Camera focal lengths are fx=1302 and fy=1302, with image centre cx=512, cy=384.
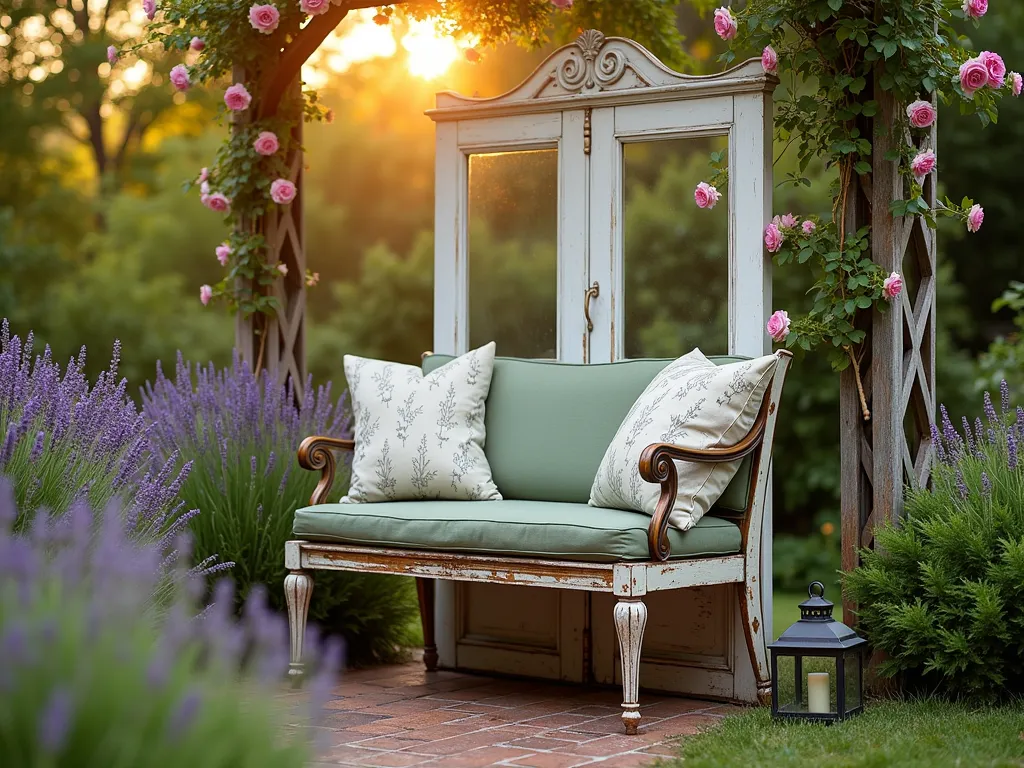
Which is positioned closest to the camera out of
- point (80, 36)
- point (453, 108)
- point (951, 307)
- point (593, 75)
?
point (593, 75)

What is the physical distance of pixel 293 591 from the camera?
426 cm

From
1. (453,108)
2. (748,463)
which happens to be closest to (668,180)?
(453,108)

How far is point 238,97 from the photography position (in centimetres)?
516

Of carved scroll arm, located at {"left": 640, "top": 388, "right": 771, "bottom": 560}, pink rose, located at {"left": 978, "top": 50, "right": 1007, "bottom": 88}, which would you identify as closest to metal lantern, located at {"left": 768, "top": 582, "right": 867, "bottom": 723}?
carved scroll arm, located at {"left": 640, "top": 388, "right": 771, "bottom": 560}

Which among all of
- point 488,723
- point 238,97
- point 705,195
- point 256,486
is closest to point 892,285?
point 705,195

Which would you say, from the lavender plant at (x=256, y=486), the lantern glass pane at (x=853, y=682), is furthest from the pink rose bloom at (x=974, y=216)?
the lavender plant at (x=256, y=486)

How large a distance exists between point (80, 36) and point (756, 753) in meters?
15.7

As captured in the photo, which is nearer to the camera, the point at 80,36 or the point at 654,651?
the point at 654,651

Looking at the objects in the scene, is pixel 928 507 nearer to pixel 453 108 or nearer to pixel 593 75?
pixel 593 75

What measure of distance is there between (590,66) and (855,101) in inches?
39.0

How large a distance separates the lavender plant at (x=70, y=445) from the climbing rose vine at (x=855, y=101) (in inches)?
77.6

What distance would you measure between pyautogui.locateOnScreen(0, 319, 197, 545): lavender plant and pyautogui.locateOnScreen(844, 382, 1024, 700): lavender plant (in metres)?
2.09

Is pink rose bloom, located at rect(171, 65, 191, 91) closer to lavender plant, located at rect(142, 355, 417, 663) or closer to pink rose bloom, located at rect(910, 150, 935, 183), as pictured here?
lavender plant, located at rect(142, 355, 417, 663)

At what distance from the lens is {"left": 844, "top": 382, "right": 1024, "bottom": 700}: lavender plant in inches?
145
